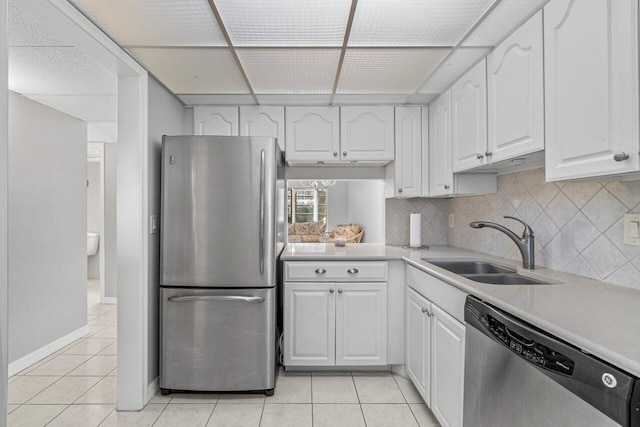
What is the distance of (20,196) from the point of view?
2613 millimetres

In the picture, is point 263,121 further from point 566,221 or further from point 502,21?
point 566,221

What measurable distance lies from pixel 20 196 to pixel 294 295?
2235mm

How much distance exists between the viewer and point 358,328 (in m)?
2.43

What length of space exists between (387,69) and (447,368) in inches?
69.0

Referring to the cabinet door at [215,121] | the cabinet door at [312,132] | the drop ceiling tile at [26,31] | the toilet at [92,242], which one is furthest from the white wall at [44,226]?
the toilet at [92,242]

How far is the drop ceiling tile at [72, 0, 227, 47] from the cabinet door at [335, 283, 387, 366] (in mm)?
1748

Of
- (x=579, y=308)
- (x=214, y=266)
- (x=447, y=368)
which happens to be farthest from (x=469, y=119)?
(x=214, y=266)

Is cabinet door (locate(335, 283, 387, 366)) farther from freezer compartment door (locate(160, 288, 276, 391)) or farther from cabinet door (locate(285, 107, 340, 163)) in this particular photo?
cabinet door (locate(285, 107, 340, 163))

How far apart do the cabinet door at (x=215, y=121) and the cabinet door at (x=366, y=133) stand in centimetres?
89

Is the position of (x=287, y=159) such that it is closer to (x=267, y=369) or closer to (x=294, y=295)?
(x=294, y=295)

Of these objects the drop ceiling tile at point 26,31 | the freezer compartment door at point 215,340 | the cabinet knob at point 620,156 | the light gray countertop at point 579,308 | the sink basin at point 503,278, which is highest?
the drop ceiling tile at point 26,31

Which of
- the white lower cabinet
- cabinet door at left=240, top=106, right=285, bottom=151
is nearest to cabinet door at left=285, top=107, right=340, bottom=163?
cabinet door at left=240, top=106, right=285, bottom=151

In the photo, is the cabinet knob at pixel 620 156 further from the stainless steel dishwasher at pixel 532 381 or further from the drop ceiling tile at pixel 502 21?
the drop ceiling tile at pixel 502 21

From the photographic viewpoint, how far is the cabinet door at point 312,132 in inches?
110
